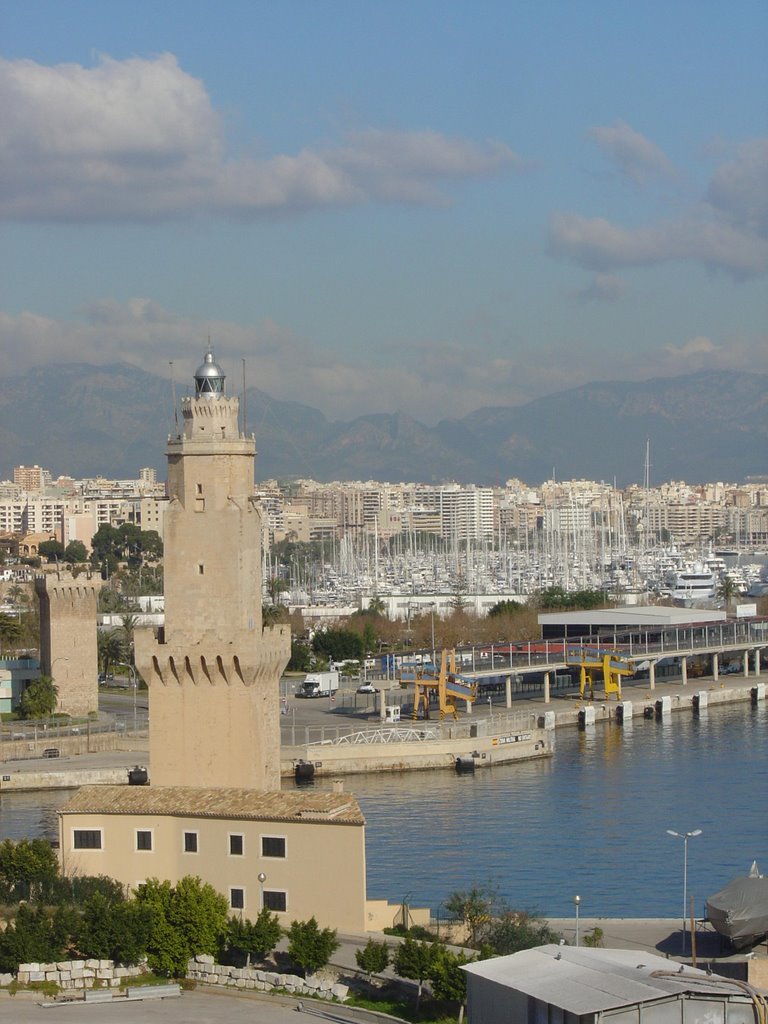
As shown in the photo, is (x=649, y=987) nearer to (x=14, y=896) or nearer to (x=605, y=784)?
(x=14, y=896)

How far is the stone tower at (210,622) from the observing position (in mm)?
24188

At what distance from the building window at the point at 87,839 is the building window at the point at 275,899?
2363 mm

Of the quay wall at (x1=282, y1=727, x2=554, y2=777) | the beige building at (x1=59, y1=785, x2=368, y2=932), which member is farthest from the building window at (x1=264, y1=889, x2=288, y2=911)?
the quay wall at (x1=282, y1=727, x2=554, y2=777)

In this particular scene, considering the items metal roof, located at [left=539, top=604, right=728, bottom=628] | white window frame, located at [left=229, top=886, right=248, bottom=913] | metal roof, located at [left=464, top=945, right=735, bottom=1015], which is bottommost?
white window frame, located at [left=229, top=886, right=248, bottom=913]

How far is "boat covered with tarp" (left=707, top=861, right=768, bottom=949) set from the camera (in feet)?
66.3

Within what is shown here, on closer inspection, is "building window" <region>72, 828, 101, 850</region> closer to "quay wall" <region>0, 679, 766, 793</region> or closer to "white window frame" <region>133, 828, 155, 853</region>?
"white window frame" <region>133, 828, 155, 853</region>

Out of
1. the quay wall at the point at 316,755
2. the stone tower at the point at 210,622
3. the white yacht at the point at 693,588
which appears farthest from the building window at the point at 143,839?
the white yacht at the point at 693,588

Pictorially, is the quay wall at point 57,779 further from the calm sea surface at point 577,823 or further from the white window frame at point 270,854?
the white window frame at point 270,854

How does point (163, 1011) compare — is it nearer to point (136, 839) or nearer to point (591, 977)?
point (591, 977)

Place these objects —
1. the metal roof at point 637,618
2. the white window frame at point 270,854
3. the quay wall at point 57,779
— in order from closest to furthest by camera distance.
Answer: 1. the white window frame at point 270,854
2. the quay wall at point 57,779
3. the metal roof at point 637,618

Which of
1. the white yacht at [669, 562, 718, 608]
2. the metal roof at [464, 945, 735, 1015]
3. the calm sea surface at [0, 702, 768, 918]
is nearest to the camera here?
the metal roof at [464, 945, 735, 1015]

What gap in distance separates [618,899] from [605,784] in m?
11.3

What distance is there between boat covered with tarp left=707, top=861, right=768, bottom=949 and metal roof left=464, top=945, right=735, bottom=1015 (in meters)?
Answer: 3.22

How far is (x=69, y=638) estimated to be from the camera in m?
45.3
